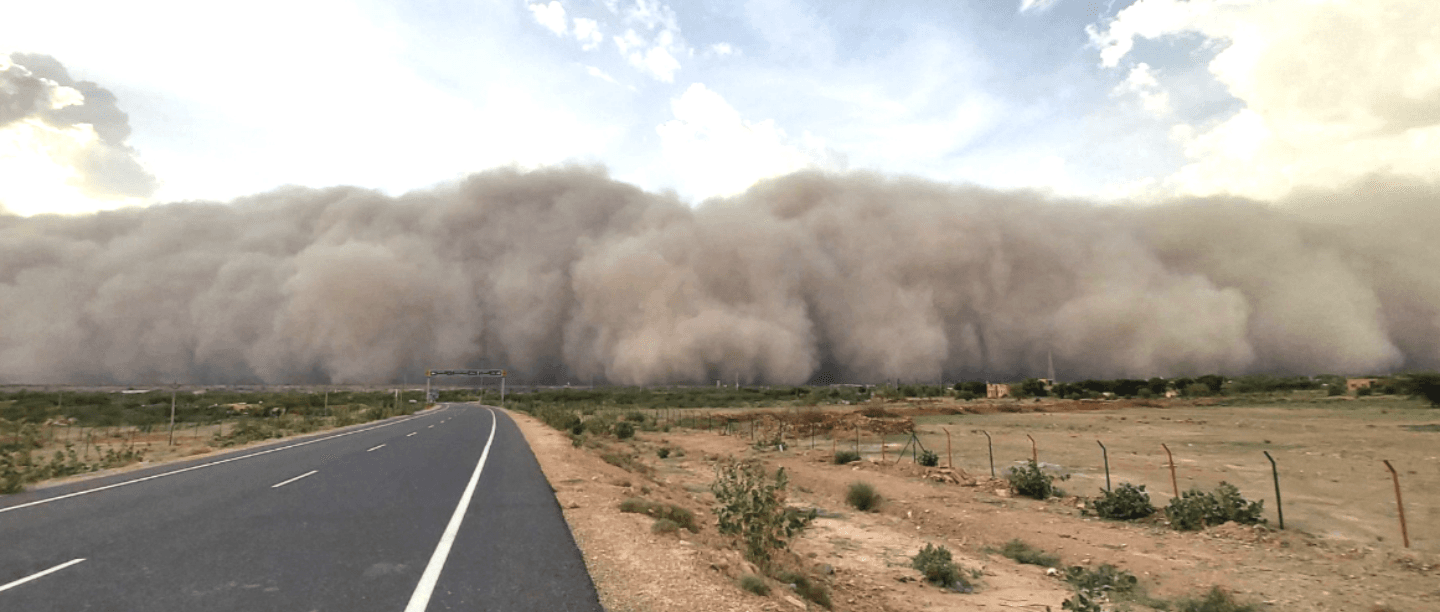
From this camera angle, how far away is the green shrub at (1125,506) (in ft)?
43.1

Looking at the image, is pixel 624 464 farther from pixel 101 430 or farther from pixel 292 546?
pixel 101 430

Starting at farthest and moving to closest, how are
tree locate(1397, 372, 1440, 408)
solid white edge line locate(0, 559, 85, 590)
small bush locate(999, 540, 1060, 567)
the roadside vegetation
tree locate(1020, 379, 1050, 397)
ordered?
tree locate(1020, 379, 1050, 397) → tree locate(1397, 372, 1440, 408) → the roadside vegetation → small bush locate(999, 540, 1060, 567) → solid white edge line locate(0, 559, 85, 590)

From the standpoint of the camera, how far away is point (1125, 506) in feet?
43.5

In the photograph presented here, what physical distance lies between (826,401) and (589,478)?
67.7 m

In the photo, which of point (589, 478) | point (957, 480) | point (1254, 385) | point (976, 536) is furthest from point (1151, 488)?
point (1254, 385)

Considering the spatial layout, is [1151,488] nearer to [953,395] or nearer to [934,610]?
[934,610]

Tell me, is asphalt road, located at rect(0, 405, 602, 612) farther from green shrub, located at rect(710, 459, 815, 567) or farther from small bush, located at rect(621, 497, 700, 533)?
green shrub, located at rect(710, 459, 815, 567)

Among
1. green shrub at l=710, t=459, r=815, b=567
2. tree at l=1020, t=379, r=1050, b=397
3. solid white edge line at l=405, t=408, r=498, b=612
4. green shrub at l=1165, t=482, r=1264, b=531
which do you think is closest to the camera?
solid white edge line at l=405, t=408, r=498, b=612

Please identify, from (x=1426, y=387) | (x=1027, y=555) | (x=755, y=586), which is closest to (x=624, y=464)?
(x=1027, y=555)

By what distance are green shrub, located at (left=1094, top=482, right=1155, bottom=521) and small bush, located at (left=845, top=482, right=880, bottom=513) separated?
4.66 meters

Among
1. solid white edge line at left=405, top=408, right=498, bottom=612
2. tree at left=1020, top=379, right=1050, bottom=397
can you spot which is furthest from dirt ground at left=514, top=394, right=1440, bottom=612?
tree at left=1020, top=379, right=1050, bottom=397

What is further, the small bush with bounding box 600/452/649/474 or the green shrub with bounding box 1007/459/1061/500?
the small bush with bounding box 600/452/649/474

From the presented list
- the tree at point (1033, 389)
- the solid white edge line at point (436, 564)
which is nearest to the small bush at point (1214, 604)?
the solid white edge line at point (436, 564)

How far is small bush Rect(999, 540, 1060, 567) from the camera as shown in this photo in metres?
10.5
